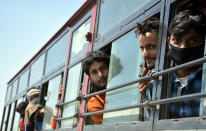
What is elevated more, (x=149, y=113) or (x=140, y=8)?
(x=140, y=8)

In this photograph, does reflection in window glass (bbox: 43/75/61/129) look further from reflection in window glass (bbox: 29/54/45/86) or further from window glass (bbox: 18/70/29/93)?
window glass (bbox: 18/70/29/93)

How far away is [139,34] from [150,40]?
0.59 feet

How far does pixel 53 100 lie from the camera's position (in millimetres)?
4801

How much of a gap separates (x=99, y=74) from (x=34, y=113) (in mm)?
2635

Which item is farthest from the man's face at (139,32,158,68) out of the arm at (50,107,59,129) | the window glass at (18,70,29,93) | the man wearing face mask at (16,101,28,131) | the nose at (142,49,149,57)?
the window glass at (18,70,29,93)

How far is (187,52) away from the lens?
2.04m

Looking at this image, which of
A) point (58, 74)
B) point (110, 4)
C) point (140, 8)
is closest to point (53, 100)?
point (58, 74)

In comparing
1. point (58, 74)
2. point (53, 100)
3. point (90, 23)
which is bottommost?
point (53, 100)

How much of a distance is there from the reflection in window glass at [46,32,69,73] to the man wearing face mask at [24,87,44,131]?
0.54m

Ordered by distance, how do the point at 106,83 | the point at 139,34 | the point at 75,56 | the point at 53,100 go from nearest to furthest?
the point at 139,34
the point at 106,83
the point at 75,56
the point at 53,100

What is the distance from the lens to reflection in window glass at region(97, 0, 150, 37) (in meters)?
2.96

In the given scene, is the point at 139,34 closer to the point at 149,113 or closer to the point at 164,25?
the point at 164,25

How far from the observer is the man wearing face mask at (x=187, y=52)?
2.04 m

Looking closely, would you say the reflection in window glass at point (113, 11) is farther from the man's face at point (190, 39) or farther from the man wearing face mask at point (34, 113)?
the man wearing face mask at point (34, 113)
